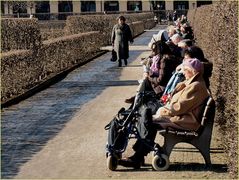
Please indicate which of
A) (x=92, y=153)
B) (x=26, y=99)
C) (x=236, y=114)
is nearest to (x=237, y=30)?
(x=236, y=114)

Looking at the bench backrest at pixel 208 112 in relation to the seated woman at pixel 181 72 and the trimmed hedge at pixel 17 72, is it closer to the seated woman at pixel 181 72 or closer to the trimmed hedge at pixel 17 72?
the seated woman at pixel 181 72

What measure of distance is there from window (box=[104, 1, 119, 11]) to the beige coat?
224 ft

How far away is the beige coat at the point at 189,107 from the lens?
21.8 feet

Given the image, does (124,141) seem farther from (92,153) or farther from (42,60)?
(42,60)

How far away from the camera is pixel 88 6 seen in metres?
74.3

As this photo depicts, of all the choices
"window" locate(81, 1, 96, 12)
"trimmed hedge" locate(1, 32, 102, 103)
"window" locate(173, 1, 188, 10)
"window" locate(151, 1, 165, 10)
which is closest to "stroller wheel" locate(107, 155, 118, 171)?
"trimmed hedge" locate(1, 32, 102, 103)

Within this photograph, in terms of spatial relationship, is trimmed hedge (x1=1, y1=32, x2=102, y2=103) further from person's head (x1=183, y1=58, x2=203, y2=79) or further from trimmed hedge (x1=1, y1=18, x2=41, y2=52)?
person's head (x1=183, y1=58, x2=203, y2=79)

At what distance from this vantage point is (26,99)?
41.0 feet

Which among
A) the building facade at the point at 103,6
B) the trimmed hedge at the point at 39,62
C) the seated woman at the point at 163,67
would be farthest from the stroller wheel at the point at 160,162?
the building facade at the point at 103,6

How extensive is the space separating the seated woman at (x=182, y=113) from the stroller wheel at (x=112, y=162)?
0.08 metres

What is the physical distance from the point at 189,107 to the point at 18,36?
10347 mm

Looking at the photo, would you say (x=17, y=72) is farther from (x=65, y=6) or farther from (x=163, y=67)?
(x=65, y=6)

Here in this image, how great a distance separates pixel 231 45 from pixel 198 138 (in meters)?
1.15

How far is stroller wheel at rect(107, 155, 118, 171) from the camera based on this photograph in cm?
675
